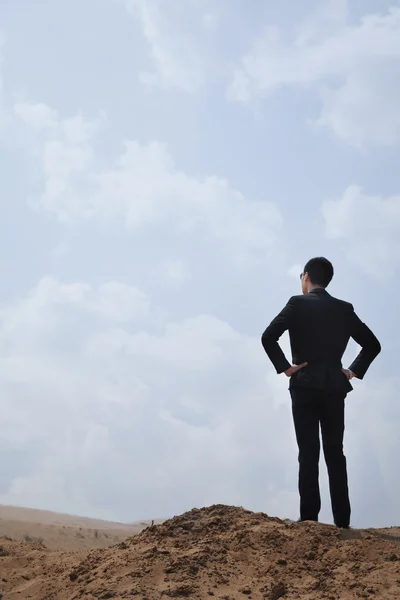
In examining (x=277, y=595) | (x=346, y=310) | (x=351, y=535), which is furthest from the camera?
(x=346, y=310)

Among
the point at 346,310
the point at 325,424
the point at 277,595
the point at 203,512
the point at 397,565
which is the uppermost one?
the point at 346,310

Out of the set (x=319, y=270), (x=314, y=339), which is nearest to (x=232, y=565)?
(x=314, y=339)

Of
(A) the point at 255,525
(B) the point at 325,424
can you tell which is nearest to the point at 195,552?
(A) the point at 255,525

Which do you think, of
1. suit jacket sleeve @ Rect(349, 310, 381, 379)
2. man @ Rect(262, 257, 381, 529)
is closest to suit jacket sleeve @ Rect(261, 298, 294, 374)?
man @ Rect(262, 257, 381, 529)

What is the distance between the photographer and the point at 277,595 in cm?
410

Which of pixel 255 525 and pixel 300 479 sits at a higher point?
pixel 300 479

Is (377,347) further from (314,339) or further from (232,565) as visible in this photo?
(232,565)

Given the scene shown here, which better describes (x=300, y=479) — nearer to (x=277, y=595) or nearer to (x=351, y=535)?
(x=351, y=535)

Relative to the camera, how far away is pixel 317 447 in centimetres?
582

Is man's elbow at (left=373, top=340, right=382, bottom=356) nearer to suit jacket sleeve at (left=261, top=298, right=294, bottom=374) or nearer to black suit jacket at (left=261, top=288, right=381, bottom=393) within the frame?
black suit jacket at (left=261, top=288, right=381, bottom=393)

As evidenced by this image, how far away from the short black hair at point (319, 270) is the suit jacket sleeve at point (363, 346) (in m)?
0.47

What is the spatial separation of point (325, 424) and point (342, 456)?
1.15 ft

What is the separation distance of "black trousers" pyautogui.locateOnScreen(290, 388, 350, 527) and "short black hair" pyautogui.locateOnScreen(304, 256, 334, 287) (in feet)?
3.87

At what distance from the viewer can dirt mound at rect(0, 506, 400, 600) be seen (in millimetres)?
4172
